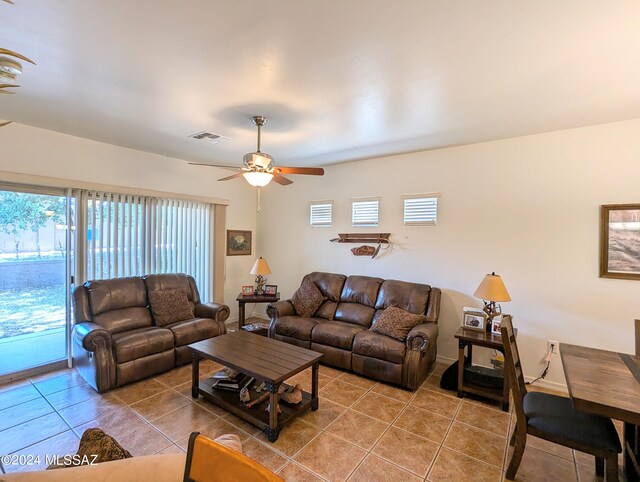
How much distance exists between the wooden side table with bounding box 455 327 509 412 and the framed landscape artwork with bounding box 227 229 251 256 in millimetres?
3932

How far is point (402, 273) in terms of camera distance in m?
4.25

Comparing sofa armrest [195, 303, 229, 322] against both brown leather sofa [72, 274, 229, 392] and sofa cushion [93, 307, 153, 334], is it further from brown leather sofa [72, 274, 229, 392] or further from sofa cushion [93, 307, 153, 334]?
sofa cushion [93, 307, 153, 334]

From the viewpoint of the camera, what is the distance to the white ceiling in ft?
5.32

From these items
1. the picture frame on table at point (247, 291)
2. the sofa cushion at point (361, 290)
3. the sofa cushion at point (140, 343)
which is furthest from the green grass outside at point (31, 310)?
the sofa cushion at point (361, 290)

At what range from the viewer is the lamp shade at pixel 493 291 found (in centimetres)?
303

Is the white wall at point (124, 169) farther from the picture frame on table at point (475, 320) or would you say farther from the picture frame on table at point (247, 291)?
the picture frame on table at point (475, 320)

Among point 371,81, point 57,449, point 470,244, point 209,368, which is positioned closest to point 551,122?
point 470,244

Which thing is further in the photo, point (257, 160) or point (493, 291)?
point (493, 291)

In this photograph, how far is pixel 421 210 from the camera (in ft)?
13.5

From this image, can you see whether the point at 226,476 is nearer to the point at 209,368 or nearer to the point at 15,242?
the point at 209,368

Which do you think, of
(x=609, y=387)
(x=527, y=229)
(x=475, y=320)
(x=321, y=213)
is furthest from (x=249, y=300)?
(x=609, y=387)

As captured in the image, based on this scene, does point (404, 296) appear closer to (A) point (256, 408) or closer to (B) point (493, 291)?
(B) point (493, 291)

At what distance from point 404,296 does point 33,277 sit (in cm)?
443

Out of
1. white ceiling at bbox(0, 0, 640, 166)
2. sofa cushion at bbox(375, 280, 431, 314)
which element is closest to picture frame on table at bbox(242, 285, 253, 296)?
sofa cushion at bbox(375, 280, 431, 314)
